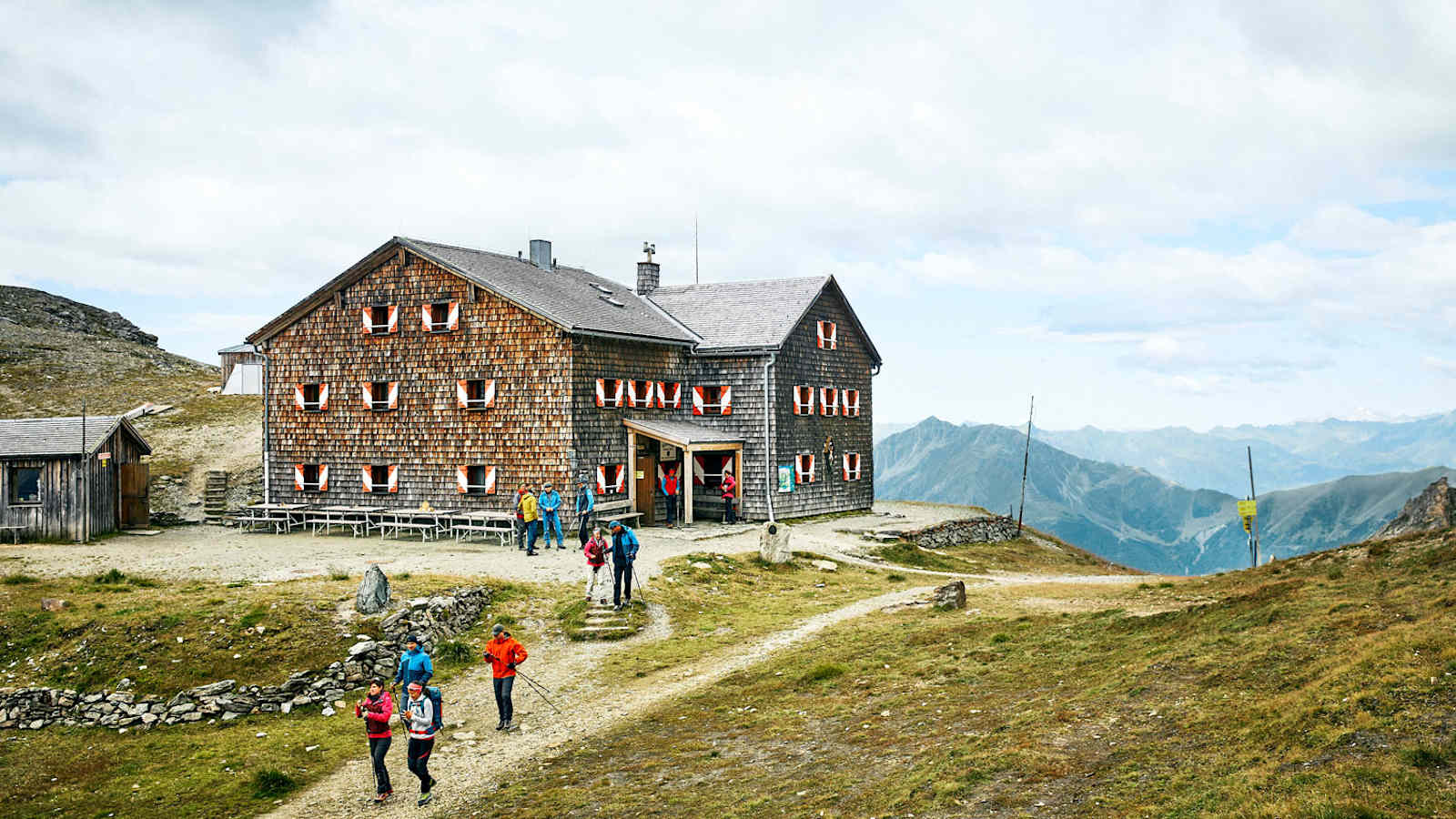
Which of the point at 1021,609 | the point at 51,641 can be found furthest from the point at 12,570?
the point at 1021,609

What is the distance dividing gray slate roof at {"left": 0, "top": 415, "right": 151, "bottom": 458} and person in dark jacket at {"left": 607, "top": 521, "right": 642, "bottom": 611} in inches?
791

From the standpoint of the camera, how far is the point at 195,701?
16.5 m

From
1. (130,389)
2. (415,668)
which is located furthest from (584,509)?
(130,389)

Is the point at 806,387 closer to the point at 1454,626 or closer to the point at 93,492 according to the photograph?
the point at 93,492

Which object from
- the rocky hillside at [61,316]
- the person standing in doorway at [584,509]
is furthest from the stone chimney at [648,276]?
the rocky hillside at [61,316]

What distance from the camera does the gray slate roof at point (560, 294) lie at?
105 feet

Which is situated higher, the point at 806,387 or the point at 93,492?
the point at 806,387

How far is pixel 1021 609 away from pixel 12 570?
23.5 meters

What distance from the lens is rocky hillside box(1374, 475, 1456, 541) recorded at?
26688 mm

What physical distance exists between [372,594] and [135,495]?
66.0 ft

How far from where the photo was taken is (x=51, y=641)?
18.8m

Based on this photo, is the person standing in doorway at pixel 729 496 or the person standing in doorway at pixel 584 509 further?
the person standing in doorway at pixel 729 496

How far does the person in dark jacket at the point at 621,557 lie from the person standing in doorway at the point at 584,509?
6.50 metres

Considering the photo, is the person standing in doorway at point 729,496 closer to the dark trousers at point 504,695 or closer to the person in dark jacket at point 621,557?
the person in dark jacket at point 621,557
